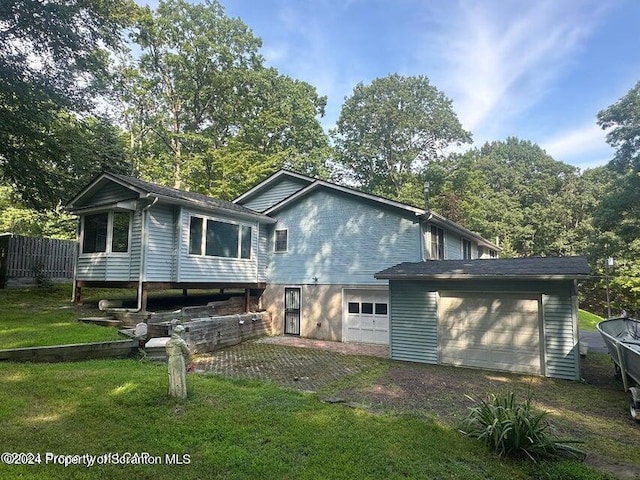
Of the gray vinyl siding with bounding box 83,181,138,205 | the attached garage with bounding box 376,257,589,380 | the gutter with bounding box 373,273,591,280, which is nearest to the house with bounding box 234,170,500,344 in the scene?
the attached garage with bounding box 376,257,589,380

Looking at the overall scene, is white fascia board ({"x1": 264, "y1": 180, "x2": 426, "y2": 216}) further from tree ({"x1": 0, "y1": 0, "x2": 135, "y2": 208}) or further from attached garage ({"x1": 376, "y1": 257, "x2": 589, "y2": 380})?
tree ({"x1": 0, "y1": 0, "x2": 135, "y2": 208})

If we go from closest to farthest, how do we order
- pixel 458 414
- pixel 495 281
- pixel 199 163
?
pixel 458 414 → pixel 495 281 → pixel 199 163

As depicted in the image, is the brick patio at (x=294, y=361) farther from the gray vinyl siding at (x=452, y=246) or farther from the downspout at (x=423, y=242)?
the gray vinyl siding at (x=452, y=246)

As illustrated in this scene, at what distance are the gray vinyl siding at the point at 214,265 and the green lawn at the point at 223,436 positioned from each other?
5.89 meters

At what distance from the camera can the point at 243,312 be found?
14.7 metres

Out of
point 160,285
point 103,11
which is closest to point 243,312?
point 160,285

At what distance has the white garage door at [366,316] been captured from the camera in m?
13.1

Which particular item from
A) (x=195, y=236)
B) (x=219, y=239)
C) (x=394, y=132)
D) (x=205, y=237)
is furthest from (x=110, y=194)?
(x=394, y=132)

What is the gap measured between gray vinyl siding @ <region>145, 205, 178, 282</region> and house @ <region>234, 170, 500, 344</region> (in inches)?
175

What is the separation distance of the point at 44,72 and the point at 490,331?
→ 66.5ft

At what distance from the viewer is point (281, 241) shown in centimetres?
1552

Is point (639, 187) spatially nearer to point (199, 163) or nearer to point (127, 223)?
point (127, 223)

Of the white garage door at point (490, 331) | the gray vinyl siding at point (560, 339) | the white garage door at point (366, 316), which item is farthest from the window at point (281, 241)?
the gray vinyl siding at point (560, 339)

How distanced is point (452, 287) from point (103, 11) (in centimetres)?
1860
